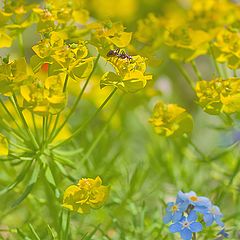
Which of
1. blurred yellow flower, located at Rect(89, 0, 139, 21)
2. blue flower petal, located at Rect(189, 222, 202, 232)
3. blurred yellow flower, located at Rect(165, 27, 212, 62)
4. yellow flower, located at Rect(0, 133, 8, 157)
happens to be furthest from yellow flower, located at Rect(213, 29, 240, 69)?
blurred yellow flower, located at Rect(89, 0, 139, 21)

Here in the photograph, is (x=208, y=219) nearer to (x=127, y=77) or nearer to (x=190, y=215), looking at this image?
(x=190, y=215)

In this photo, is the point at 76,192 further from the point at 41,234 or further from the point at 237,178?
the point at 237,178

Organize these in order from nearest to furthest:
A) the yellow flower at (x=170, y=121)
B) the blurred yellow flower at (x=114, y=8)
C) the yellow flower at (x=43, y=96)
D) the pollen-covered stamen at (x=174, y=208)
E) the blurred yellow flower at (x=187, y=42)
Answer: the yellow flower at (x=43, y=96) < the pollen-covered stamen at (x=174, y=208) < the yellow flower at (x=170, y=121) < the blurred yellow flower at (x=187, y=42) < the blurred yellow flower at (x=114, y=8)

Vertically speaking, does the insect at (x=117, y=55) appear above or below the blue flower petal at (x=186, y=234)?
above

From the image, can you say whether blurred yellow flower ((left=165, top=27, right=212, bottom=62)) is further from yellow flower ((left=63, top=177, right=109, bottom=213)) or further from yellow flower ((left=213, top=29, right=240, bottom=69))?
yellow flower ((left=63, top=177, right=109, bottom=213))

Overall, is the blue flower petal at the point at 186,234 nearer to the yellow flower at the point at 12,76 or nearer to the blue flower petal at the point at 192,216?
the blue flower petal at the point at 192,216

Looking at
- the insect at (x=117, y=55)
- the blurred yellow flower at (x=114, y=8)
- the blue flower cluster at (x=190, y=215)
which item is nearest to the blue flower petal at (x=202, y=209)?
the blue flower cluster at (x=190, y=215)

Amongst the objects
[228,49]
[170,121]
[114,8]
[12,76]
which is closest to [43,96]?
[12,76]
